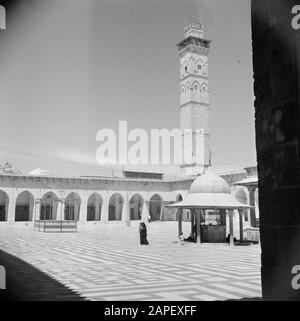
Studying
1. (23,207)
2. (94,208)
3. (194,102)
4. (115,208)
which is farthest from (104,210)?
(194,102)

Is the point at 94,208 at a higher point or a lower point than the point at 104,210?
higher

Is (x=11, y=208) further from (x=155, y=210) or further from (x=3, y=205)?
(x=155, y=210)

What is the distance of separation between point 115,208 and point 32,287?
33688 millimetres

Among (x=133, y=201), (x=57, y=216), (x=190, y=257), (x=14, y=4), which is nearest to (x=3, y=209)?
(x=57, y=216)

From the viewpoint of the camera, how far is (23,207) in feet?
112

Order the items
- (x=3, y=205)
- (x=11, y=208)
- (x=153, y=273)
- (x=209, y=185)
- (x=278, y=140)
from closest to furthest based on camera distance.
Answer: (x=278, y=140) → (x=153, y=273) → (x=209, y=185) → (x=11, y=208) → (x=3, y=205)

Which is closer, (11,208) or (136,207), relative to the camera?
(11,208)

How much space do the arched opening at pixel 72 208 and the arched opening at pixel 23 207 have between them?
10.4 ft

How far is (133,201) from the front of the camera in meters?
39.6

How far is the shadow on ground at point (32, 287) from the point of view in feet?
15.5

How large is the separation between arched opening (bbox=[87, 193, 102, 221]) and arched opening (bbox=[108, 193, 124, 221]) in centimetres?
137

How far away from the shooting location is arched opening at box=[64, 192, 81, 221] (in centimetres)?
3413
